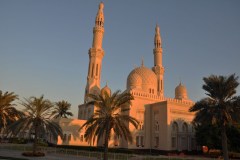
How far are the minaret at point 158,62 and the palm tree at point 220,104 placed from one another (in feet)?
80.8

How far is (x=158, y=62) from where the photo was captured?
47.9 meters

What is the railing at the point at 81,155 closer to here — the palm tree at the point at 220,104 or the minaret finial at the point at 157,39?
the palm tree at the point at 220,104

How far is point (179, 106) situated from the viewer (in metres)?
33.7

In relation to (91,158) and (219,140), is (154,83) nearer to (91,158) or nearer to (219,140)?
(219,140)

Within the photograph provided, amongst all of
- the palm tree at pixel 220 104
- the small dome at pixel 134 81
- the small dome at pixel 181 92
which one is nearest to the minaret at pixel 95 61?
the small dome at pixel 134 81

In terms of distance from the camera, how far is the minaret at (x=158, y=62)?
46184 millimetres

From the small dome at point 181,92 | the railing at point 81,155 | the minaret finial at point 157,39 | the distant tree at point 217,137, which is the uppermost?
the minaret finial at point 157,39

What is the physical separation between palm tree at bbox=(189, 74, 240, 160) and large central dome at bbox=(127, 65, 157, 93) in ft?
63.0

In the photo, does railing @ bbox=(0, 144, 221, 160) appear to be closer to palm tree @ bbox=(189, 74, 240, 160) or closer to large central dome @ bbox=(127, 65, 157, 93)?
palm tree @ bbox=(189, 74, 240, 160)

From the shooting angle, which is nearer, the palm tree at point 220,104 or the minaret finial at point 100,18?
the palm tree at point 220,104

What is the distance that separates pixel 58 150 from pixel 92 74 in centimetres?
1839

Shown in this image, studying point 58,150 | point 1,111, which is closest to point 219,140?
point 58,150

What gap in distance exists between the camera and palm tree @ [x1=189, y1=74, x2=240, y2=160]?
1914cm

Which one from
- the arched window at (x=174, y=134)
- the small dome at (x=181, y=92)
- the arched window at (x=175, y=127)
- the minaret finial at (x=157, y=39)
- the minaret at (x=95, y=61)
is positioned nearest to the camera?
the arched window at (x=174, y=134)
